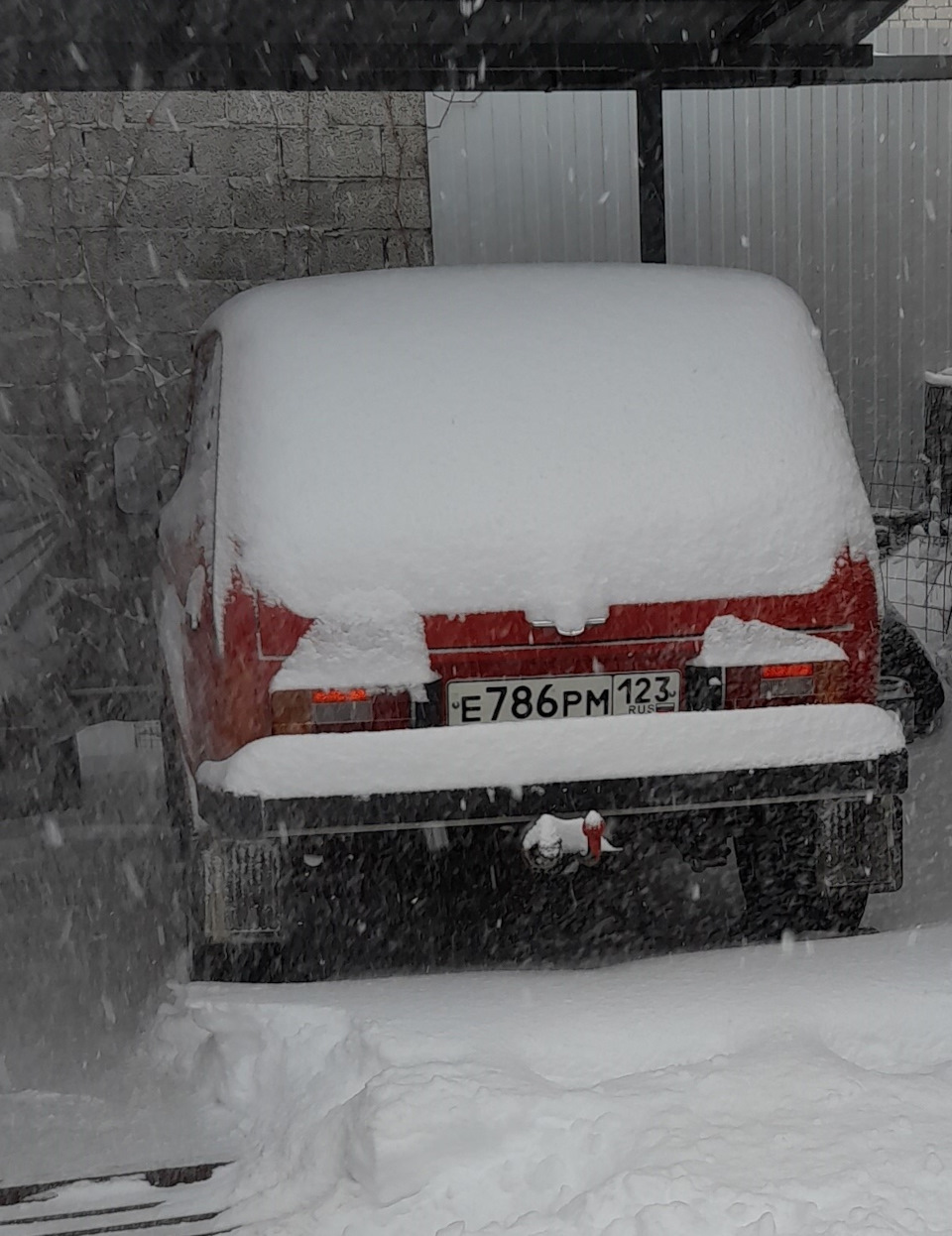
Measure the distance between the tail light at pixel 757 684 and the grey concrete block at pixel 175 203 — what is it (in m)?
5.47

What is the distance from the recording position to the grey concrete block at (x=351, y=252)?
8297 mm

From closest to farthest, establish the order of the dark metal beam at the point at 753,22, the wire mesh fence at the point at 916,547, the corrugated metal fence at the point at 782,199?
the dark metal beam at the point at 753,22 < the wire mesh fence at the point at 916,547 < the corrugated metal fence at the point at 782,199

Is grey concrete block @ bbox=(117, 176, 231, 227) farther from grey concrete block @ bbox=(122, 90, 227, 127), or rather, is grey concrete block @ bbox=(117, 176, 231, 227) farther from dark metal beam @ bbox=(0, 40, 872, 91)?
dark metal beam @ bbox=(0, 40, 872, 91)

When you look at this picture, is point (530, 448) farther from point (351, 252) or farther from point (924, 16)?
point (924, 16)

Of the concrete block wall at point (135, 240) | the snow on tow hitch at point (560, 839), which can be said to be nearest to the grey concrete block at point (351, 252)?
the concrete block wall at point (135, 240)

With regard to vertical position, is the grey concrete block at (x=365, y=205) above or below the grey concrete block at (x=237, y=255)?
above

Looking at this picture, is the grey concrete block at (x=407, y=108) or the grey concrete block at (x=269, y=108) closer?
the grey concrete block at (x=269, y=108)

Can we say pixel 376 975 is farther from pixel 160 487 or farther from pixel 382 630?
pixel 160 487

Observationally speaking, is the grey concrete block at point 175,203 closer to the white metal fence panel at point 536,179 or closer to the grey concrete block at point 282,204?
the grey concrete block at point 282,204

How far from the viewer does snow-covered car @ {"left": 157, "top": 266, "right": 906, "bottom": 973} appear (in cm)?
345

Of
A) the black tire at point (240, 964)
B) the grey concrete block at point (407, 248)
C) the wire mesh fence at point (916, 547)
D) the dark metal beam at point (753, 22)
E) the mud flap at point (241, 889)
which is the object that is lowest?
the wire mesh fence at point (916, 547)

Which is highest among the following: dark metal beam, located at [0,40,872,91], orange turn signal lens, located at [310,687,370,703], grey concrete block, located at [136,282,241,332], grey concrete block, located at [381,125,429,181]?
dark metal beam, located at [0,40,872,91]

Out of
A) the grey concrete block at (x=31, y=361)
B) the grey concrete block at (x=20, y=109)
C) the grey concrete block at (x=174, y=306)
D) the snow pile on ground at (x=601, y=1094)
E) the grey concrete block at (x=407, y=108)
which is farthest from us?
the grey concrete block at (x=407, y=108)

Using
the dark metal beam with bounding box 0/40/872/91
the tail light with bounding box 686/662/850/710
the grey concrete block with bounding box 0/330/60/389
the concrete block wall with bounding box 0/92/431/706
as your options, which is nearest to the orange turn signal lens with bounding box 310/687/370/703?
the tail light with bounding box 686/662/850/710
